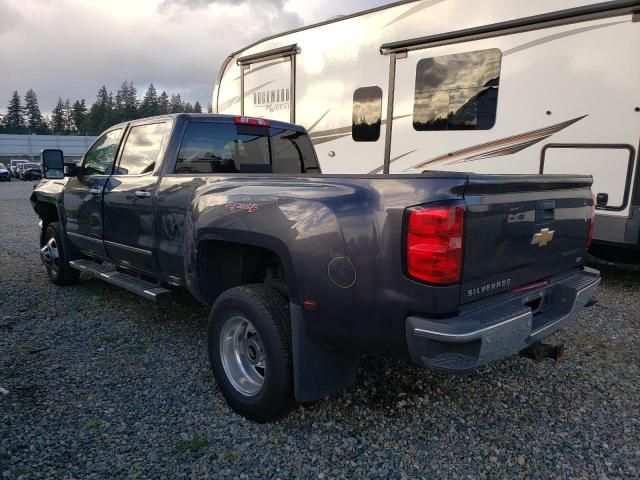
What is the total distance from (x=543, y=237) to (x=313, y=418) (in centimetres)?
171

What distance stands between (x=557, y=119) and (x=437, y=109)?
143cm

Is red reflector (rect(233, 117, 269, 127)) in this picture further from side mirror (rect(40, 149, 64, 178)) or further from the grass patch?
the grass patch

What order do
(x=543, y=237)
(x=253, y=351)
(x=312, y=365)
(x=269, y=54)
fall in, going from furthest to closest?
(x=269, y=54) → (x=253, y=351) → (x=543, y=237) → (x=312, y=365)

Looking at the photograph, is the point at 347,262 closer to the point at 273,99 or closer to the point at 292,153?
the point at 292,153

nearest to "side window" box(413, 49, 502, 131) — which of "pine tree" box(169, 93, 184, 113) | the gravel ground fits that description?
the gravel ground

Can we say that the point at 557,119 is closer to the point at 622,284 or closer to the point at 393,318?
the point at 622,284

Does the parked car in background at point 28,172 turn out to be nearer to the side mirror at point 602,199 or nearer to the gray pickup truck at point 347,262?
the gray pickup truck at point 347,262

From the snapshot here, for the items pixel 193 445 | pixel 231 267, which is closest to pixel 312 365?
pixel 193 445

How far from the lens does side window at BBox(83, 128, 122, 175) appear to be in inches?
193

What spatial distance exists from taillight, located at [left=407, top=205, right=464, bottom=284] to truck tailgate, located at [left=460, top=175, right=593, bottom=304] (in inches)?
2.8

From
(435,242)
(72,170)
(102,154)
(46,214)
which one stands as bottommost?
(46,214)

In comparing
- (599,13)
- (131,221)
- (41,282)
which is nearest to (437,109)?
(599,13)

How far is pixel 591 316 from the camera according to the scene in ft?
16.0

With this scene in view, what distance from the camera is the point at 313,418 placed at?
9.93 ft
